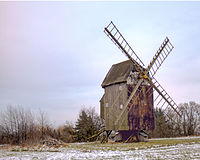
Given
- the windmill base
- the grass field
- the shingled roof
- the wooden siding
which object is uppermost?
the shingled roof

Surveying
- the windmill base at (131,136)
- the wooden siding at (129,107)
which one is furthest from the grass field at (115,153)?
the windmill base at (131,136)

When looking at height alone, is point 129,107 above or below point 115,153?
above

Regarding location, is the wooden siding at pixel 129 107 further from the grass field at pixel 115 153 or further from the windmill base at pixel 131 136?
the grass field at pixel 115 153

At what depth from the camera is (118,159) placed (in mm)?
13812

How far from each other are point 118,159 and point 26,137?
14831mm

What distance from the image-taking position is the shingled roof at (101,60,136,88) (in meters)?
26.5

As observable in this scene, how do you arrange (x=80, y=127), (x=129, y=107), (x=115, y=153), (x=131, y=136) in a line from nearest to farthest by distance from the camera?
(x=115, y=153) < (x=129, y=107) < (x=131, y=136) < (x=80, y=127)

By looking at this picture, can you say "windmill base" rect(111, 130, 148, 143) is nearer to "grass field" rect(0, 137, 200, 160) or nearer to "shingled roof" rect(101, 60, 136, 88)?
"shingled roof" rect(101, 60, 136, 88)

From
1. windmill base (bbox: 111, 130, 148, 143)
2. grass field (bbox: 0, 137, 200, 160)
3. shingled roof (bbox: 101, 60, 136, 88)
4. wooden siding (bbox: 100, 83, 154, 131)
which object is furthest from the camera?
windmill base (bbox: 111, 130, 148, 143)

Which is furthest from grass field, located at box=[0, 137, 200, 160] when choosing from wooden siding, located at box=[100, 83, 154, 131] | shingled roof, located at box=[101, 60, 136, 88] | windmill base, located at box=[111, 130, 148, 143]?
shingled roof, located at box=[101, 60, 136, 88]

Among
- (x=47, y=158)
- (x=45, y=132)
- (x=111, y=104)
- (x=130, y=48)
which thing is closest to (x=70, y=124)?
(x=45, y=132)

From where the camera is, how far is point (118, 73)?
27.9 metres

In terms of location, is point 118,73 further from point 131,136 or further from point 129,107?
point 131,136

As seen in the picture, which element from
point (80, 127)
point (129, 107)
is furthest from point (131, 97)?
point (80, 127)
